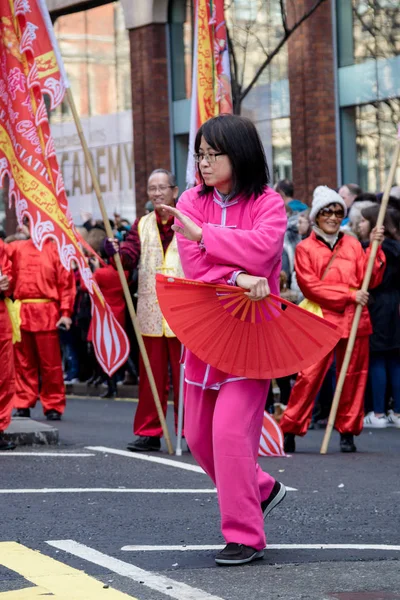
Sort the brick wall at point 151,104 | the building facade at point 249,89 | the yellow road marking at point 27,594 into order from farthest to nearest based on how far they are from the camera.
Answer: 1. the brick wall at point 151,104
2. the building facade at point 249,89
3. the yellow road marking at point 27,594

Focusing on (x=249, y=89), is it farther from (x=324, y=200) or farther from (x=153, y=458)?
(x=153, y=458)

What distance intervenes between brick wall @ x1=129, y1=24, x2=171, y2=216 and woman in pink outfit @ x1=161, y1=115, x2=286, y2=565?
18.1 metres

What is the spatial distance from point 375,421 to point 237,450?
6921mm

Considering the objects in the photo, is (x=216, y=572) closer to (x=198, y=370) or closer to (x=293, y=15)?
(x=198, y=370)

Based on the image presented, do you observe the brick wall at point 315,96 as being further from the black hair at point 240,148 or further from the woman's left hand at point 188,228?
the woman's left hand at point 188,228

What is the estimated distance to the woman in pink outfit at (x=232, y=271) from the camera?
566cm

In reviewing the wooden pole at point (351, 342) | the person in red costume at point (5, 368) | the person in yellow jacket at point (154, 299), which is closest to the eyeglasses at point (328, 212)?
the wooden pole at point (351, 342)

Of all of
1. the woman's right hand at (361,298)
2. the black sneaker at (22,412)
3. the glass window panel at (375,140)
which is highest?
the glass window panel at (375,140)

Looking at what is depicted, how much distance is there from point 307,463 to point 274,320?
12.5 ft

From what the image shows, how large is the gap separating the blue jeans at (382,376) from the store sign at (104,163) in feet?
40.8

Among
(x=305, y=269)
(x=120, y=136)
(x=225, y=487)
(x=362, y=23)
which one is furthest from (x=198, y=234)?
(x=120, y=136)

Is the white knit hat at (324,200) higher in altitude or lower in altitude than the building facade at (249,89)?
lower

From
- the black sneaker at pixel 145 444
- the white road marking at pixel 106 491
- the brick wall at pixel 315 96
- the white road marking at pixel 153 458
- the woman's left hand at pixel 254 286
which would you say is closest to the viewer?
the woman's left hand at pixel 254 286

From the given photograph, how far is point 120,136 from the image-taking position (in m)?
25.0
